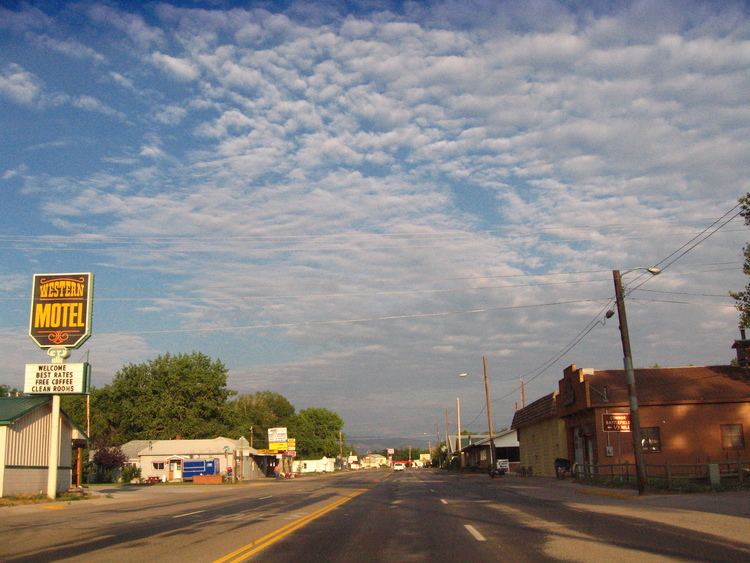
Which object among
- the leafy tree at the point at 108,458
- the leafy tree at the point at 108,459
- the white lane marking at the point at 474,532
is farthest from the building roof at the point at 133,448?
the white lane marking at the point at 474,532

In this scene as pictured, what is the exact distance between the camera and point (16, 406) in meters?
33.6

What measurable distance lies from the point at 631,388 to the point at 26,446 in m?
26.8

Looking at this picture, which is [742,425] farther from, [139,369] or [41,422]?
[139,369]

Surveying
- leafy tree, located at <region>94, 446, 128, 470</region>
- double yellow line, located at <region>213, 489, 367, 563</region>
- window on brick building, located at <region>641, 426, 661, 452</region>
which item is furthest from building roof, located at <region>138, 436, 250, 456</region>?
double yellow line, located at <region>213, 489, 367, 563</region>

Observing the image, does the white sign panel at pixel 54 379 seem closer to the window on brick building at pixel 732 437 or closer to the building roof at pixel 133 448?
the window on brick building at pixel 732 437

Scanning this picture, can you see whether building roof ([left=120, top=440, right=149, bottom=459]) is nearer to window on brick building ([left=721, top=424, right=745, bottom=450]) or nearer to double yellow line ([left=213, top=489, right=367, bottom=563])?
window on brick building ([left=721, top=424, right=745, bottom=450])

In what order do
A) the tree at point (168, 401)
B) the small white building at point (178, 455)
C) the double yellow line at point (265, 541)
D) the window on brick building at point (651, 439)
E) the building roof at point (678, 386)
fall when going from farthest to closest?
the tree at point (168, 401) → the small white building at point (178, 455) → the window on brick building at point (651, 439) → the building roof at point (678, 386) → the double yellow line at point (265, 541)

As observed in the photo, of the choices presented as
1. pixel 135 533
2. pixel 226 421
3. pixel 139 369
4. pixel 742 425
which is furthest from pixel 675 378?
pixel 139 369

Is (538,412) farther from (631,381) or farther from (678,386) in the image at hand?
(631,381)

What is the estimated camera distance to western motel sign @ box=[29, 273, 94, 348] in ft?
114

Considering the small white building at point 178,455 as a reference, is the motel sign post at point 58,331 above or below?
above

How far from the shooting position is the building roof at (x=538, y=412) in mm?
51006

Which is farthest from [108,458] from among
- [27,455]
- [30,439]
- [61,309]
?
[61,309]

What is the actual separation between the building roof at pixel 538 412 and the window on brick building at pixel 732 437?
1253cm
